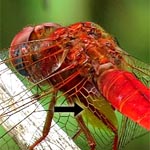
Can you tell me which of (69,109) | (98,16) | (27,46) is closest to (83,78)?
(69,109)

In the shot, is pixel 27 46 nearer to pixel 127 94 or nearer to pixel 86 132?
pixel 86 132

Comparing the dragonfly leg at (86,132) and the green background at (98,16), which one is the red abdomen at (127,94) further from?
the green background at (98,16)

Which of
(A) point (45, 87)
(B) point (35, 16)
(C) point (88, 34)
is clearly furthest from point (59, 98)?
(B) point (35, 16)

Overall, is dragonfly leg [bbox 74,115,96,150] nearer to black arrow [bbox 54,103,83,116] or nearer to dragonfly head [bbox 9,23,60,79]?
black arrow [bbox 54,103,83,116]

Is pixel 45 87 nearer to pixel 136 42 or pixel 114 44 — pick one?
pixel 114 44

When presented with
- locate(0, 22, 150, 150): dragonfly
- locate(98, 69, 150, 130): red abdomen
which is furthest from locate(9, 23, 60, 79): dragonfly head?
locate(98, 69, 150, 130): red abdomen

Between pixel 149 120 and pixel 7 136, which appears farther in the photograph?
pixel 7 136
